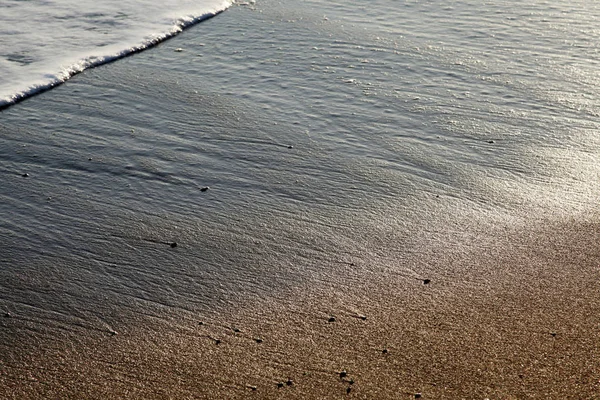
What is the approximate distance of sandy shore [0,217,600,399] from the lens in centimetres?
287

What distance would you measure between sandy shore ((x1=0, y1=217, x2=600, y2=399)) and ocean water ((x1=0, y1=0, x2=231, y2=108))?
3.48m

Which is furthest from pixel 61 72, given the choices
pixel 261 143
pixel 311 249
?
pixel 311 249

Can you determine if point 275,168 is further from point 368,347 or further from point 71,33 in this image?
point 71,33

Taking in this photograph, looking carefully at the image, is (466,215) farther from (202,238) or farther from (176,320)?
(176,320)

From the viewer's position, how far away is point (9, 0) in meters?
8.90

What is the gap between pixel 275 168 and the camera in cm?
475

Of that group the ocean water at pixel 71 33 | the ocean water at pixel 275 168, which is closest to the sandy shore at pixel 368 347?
the ocean water at pixel 275 168

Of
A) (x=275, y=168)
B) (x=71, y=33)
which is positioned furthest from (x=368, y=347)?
(x=71, y=33)

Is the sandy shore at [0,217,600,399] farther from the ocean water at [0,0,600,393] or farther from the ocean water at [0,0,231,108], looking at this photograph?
the ocean water at [0,0,231,108]

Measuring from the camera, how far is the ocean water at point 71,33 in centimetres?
646

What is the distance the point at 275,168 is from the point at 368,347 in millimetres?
1927

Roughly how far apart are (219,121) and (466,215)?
87.1 inches

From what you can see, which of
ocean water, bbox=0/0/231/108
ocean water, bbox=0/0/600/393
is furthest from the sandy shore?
ocean water, bbox=0/0/231/108

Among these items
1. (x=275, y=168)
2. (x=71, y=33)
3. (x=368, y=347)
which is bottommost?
(x=368, y=347)
